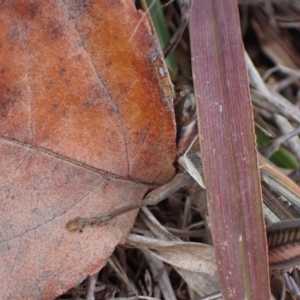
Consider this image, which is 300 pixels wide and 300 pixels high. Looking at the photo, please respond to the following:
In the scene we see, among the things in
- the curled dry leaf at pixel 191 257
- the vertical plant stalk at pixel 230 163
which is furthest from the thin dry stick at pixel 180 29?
the curled dry leaf at pixel 191 257

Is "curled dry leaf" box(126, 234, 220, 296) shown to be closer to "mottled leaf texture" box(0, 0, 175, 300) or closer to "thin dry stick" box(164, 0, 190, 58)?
"mottled leaf texture" box(0, 0, 175, 300)

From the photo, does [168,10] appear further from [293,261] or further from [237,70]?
[293,261]

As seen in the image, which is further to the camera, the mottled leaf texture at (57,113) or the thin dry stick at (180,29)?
the thin dry stick at (180,29)

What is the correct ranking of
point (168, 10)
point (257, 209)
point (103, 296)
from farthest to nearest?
point (168, 10) → point (103, 296) → point (257, 209)

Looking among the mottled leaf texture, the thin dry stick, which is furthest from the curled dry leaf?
the thin dry stick

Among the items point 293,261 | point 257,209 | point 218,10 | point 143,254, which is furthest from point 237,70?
point 143,254

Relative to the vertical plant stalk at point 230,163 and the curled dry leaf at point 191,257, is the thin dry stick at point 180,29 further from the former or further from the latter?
the curled dry leaf at point 191,257
